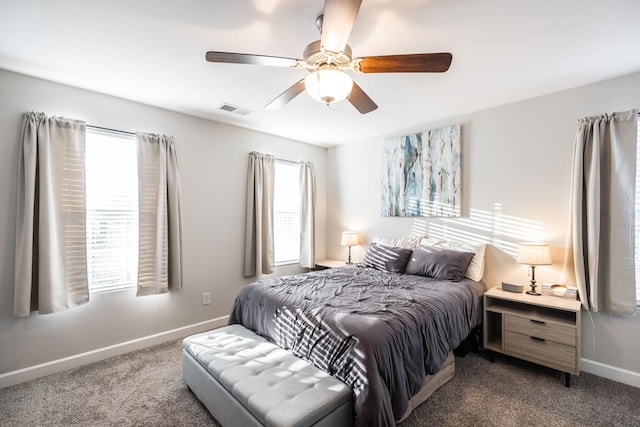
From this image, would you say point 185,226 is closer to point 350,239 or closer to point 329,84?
point 350,239

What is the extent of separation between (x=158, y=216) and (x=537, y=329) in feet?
12.2

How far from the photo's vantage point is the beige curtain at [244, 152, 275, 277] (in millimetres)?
3840

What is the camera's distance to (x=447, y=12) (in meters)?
1.69

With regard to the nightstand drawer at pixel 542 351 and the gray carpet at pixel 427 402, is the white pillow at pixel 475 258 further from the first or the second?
the gray carpet at pixel 427 402

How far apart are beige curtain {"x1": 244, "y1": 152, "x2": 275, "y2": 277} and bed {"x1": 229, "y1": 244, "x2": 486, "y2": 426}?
3.49ft

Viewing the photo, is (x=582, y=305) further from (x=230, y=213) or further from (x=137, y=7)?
(x=137, y=7)

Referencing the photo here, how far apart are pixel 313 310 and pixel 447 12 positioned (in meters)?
2.06

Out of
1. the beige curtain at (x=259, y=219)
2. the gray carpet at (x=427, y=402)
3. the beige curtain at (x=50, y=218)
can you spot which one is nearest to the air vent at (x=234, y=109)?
the beige curtain at (x=259, y=219)

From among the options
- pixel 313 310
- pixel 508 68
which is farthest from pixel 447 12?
pixel 313 310

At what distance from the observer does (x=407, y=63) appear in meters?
1.70

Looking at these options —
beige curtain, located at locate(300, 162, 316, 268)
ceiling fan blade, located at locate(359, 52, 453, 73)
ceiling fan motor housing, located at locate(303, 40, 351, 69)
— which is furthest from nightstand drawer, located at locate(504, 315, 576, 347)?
beige curtain, located at locate(300, 162, 316, 268)

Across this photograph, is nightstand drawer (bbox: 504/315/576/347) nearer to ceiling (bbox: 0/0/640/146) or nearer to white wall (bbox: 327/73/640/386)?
white wall (bbox: 327/73/640/386)

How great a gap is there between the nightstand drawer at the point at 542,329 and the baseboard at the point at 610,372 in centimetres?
56

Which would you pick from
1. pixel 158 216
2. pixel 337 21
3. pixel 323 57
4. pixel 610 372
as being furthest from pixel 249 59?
pixel 610 372
